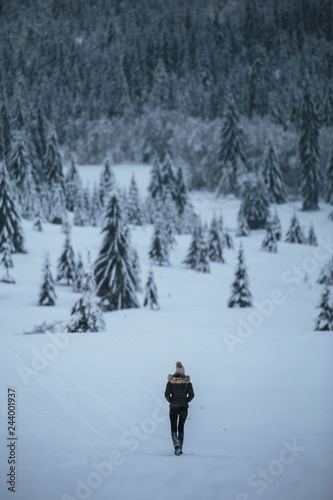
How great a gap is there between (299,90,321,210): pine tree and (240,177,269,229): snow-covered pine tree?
1169cm

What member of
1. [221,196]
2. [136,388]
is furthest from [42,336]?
[221,196]

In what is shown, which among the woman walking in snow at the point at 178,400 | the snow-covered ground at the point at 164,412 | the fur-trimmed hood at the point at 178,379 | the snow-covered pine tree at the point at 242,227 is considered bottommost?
the snow-covered pine tree at the point at 242,227

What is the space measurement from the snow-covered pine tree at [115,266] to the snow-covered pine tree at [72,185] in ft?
116

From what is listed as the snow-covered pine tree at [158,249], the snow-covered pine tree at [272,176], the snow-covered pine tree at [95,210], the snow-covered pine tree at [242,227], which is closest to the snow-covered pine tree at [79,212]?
the snow-covered pine tree at [95,210]

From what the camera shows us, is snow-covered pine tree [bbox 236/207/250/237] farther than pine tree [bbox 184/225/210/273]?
Yes

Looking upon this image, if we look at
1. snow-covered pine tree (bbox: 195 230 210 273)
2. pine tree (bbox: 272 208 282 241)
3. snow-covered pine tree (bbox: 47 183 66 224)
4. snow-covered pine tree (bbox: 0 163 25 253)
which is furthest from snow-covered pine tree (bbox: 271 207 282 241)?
snow-covered pine tree (bbox: 0 163 25 253)

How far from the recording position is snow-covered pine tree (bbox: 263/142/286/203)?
8088 centimetres

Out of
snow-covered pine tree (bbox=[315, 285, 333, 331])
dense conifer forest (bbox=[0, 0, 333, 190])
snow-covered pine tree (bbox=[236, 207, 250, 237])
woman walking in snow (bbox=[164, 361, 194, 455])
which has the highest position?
dense conifer forest (bbox=[0, 0, 333, 190])

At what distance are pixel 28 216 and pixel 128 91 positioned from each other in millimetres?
73269

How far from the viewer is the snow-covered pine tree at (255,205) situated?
70.1 m

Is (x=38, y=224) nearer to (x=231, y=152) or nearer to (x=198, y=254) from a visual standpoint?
(x=198, y=254)

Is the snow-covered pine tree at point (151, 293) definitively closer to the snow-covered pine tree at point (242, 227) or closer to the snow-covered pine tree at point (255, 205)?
the snow-covered pine tree at point (242, 227)

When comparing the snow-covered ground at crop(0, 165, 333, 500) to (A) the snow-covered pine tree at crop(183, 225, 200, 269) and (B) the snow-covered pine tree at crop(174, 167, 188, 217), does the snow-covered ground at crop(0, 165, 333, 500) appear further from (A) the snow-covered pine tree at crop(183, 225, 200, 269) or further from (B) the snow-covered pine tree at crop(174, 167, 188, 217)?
(B) the snow-covered pine tree at crop(174, 167, 188, 217)

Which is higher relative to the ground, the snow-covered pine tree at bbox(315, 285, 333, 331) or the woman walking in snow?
the woman walking in snow
